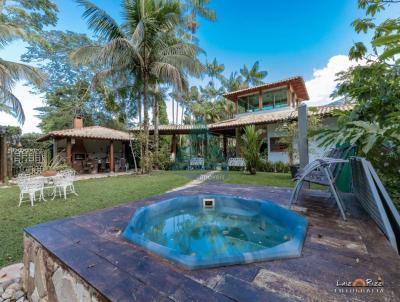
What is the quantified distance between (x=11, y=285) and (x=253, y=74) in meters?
→ 25.2

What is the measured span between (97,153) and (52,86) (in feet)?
34.8

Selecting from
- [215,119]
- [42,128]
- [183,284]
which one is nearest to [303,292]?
[183,284]

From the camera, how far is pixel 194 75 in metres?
11.3

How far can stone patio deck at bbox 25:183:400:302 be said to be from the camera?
1.48 m

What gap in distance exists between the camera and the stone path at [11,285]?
239 centimetres

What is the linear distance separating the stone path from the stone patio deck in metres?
0.31

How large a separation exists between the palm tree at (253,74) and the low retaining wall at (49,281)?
2474 cm

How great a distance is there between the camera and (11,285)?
249 centimetres

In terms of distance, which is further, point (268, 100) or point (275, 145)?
point (268, 100)

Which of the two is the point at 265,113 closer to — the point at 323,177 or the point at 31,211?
the point at 323,177

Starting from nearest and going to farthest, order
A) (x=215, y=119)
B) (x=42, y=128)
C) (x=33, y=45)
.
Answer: (x=33, y=45), (x=42, y=128), (x=215, y=119)

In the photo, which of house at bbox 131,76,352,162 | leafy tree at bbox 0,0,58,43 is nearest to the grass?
house at bbox 131,76,352,162

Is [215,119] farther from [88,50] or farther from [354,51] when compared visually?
[354,51]

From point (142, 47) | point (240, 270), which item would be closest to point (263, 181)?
point (240, 270)
